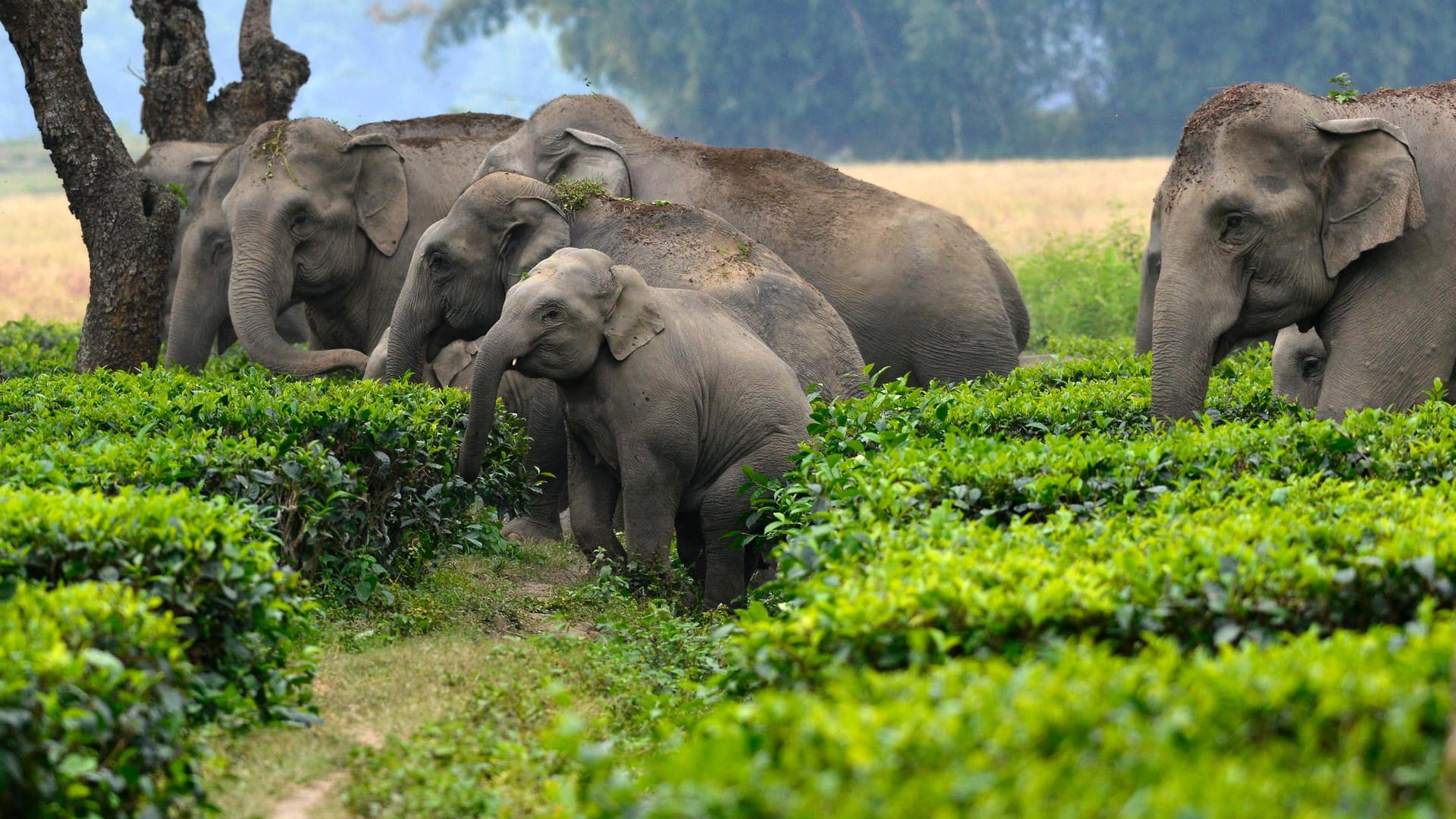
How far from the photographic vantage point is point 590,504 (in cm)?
872

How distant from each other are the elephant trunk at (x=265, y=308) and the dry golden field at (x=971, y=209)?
19.1 m

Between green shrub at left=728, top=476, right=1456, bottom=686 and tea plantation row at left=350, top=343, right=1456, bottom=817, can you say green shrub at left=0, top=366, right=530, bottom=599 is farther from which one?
green shrub at left=728, top=476, right=1456, bottom=686

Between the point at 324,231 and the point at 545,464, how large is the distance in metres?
3.20

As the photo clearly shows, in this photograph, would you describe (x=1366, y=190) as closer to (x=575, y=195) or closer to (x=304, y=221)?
(x=575, y=195)

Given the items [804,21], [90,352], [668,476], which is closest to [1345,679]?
[668,476]

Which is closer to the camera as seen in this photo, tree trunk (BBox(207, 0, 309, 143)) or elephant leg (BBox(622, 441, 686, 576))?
elephant leg (BBox(622, 441, 686, 576))

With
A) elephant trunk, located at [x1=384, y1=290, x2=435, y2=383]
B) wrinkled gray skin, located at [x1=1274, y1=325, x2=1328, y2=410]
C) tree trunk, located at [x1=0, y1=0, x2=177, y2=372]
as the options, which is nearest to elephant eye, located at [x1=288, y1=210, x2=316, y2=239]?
tree trunk, located at [x1=0, y1=0, x2=177, y2=372]

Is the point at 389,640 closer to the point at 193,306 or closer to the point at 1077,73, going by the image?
the point at 193,306

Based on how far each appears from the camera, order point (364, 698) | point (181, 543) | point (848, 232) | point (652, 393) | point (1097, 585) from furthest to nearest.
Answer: point (848, 232), point (652, 393), point (364, 698), point (181, 543), point (1097, 585)

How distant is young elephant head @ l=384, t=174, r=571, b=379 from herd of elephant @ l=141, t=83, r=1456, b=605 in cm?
2

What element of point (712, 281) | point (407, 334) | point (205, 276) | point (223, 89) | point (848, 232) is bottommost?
point (407, 334)

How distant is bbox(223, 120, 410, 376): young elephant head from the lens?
11.6 m

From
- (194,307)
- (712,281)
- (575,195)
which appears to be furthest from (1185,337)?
(194,307)

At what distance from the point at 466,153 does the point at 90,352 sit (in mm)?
3302
